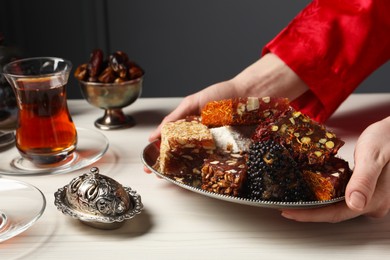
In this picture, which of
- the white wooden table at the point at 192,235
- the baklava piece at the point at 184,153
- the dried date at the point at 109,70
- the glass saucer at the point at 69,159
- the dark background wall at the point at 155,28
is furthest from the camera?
the dark background wall at the point at 155,28

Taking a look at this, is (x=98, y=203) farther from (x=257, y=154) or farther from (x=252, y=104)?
(x=252, y=104)

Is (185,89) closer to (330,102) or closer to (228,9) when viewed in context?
(228,9)

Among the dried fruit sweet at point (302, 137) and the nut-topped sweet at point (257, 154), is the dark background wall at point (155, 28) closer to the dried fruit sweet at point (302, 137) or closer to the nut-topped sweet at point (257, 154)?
the nut-topped sweet at point (257, 154)

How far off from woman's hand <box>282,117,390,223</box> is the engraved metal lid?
0.23 meters

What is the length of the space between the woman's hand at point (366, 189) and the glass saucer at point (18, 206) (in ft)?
1.21

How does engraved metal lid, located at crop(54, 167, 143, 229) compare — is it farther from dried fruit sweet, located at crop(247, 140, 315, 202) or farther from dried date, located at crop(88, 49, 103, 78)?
dried date, located at crop(88, 49, 103, 78)

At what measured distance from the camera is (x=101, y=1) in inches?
103

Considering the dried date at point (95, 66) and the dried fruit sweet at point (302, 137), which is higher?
the dried fruit sweet at point (302, 137)

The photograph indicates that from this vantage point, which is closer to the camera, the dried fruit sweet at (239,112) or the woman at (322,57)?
the dried fruit sweet at (239,112)

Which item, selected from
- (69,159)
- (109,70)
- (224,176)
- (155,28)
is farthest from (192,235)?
(155,28)

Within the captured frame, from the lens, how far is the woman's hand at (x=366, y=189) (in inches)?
33.3

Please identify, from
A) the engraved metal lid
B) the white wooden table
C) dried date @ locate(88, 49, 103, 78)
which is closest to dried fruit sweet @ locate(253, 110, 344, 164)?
the white wooden table

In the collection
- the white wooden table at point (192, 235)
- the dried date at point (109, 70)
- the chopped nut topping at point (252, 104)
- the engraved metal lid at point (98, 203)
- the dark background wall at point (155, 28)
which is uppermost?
the chopped nut topping at point (252, 104)

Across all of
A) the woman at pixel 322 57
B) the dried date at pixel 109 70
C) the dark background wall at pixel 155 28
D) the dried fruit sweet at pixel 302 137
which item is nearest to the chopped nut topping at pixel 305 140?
the dried fruit sweet at pixel 302 137
